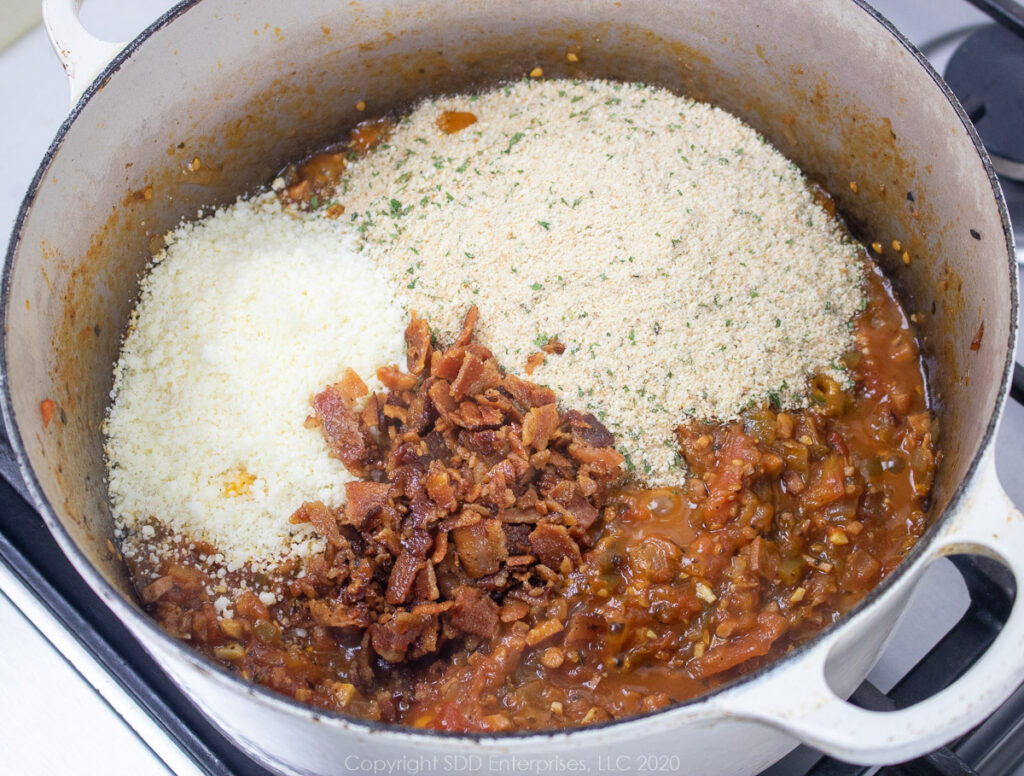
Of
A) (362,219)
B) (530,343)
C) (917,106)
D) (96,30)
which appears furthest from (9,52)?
(917,106)

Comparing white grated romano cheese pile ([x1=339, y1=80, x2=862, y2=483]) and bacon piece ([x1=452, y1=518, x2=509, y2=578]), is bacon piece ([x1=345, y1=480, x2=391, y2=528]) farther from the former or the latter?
white grated romano cheese pile ([x1=339, y1=80, x2=862, y2=483])

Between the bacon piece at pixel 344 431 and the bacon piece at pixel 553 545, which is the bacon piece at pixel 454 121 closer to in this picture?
the bacon piece at pixel 344 431

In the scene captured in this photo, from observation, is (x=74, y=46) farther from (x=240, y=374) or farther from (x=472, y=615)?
(x=472, y=615)

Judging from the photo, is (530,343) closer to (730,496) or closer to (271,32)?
(730,496)

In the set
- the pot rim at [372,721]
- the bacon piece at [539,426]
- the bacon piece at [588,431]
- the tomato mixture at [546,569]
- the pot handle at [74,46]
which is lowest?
the tomato mixture at [546,569]

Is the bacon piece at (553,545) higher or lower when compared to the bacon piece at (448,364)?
lower

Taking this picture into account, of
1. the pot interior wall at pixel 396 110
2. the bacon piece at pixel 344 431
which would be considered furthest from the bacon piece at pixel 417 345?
the pot interior wall at pixel 396 110
